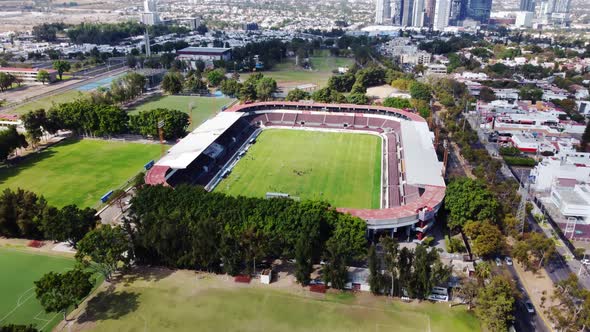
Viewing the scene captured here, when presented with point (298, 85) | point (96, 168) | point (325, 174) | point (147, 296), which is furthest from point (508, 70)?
point (147, 296)

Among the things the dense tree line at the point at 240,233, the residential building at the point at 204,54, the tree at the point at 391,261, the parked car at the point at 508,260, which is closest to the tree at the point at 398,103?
the parked car at the point at 508,260

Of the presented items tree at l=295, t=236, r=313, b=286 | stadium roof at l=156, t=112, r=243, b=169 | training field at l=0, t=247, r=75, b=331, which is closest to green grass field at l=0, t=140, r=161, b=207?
stadium roof at l=156, t=112, r=243, b=169

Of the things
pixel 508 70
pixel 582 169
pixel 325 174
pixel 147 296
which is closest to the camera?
pixel 147 296

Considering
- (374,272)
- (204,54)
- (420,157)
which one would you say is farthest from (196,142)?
(204,54)

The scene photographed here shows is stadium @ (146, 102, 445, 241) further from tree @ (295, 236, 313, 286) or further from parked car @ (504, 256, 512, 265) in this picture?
tree @ (295, 236, 313, 286)

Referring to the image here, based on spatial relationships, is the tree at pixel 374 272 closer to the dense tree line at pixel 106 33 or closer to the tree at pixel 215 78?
the tree at pixel 215 78

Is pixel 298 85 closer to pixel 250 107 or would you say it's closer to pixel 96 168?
pixel 250 107
